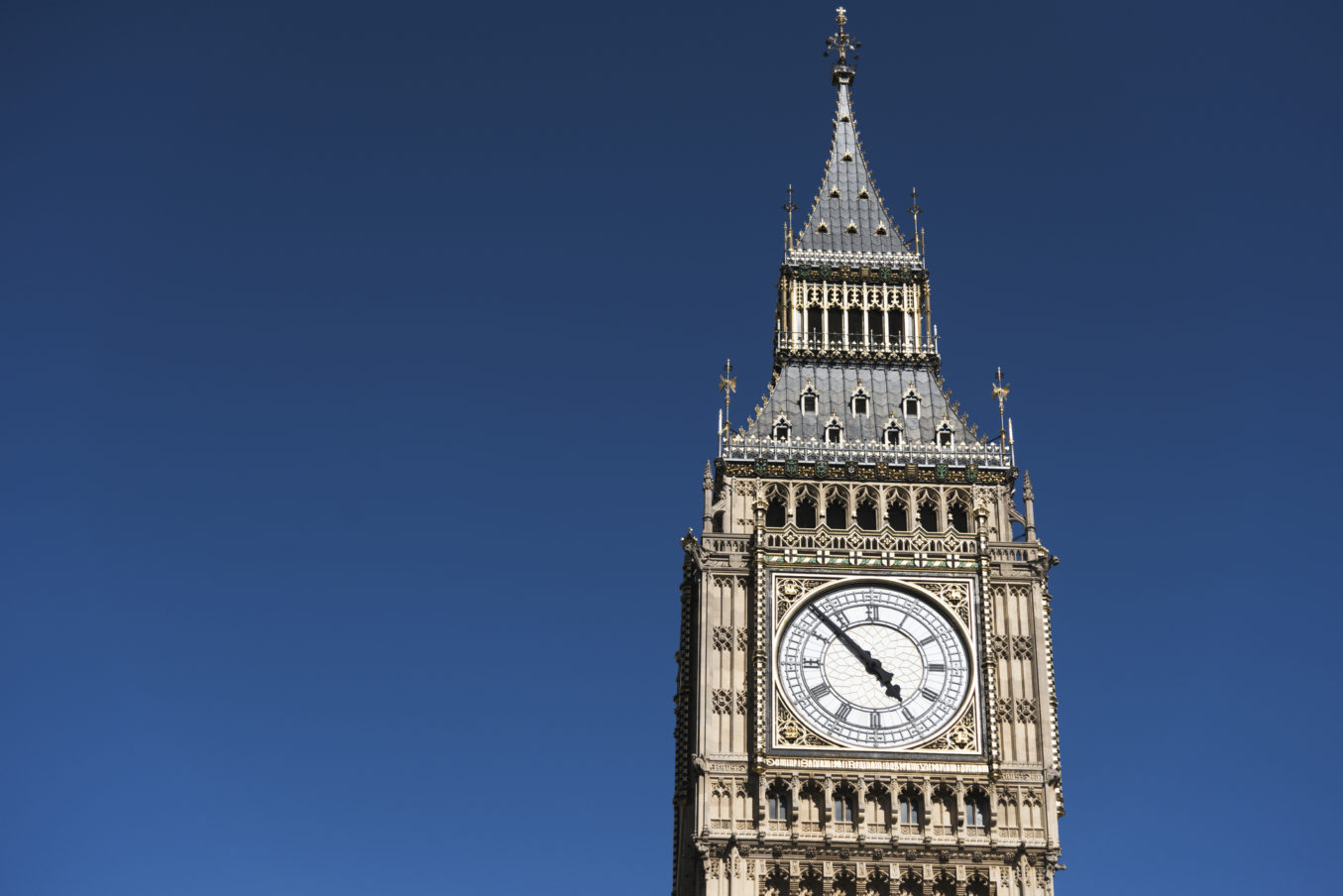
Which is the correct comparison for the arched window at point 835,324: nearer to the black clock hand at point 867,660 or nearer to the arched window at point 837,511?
the arched window at point 837,511

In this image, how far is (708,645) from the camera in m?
64.5

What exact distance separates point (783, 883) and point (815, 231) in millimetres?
23293

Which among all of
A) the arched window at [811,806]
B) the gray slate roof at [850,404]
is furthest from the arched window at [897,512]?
the arched window at [811,806]

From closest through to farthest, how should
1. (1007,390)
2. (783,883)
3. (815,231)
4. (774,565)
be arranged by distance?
1. (783,883)
2. (774,565)
3. (1007,390)
4. (815,231)

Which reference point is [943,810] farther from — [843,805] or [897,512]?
[897,512]

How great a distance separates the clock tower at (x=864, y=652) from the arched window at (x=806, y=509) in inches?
1.6

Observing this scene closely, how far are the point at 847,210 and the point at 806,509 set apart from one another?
13.1m

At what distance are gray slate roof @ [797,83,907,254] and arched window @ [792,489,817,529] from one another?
10672 mm

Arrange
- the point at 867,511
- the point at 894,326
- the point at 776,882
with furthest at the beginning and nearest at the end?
the point at 894,326 → the point at 867,511 → the point at 776,882

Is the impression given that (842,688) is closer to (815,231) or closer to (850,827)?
(850,827)

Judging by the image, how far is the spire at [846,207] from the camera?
75.3m

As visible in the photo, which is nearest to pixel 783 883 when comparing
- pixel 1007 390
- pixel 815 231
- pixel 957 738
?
pixel 957 738

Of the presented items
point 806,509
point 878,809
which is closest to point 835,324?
point 806,509

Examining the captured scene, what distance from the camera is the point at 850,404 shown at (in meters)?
70.6
